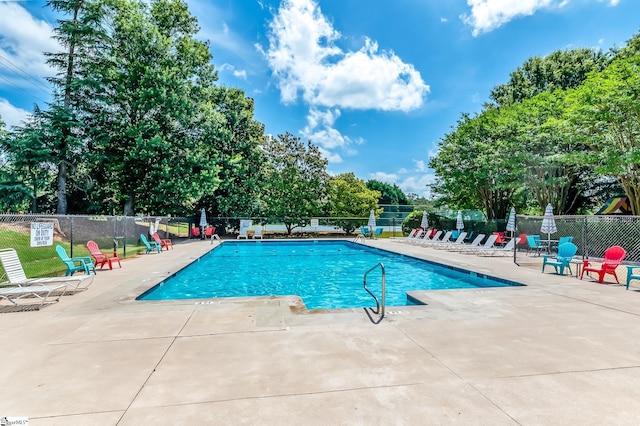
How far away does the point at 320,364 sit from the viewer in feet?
10.9

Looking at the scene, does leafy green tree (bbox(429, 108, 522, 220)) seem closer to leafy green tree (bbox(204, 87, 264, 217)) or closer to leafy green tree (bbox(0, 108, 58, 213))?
leafy green tree (bbox(204, 87, 264, 217))

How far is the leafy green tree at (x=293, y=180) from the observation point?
2416 cm

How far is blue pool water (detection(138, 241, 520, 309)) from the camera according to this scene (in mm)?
8344

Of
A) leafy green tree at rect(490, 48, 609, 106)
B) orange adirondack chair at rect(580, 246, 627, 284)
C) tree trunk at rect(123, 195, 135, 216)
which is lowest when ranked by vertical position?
orange adirondack chair at rect(580, 246, 627, 284)

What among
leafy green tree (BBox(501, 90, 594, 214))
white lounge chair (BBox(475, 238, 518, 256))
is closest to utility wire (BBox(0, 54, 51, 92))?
white lounge chair (BBox(475, 238, 518, 256))

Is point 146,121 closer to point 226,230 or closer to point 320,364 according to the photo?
point 226,230

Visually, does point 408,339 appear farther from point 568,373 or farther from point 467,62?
point 467,62

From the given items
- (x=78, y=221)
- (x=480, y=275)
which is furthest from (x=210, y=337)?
(x=78, y=221)

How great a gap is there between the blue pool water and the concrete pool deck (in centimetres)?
230

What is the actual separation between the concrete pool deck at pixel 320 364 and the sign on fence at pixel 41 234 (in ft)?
8.04

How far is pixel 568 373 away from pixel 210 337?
3.78m

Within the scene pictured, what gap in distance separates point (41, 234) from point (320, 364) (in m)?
7.07

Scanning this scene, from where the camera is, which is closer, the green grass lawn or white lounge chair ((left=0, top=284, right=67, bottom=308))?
white lounge chair ((left=0, top=284, right=67, bottom=308))

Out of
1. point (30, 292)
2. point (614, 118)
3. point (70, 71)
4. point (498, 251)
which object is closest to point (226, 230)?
point (70, 71)
